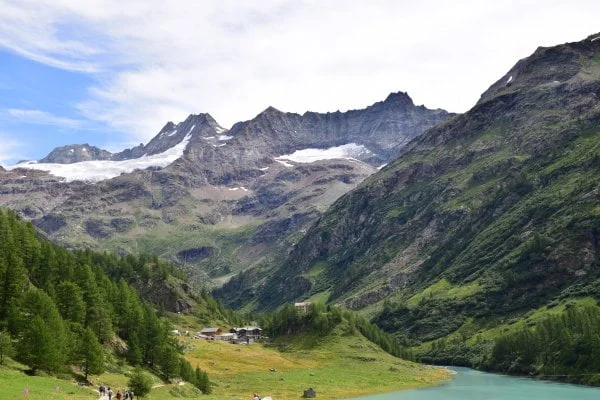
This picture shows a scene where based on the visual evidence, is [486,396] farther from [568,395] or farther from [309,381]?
[309,381]

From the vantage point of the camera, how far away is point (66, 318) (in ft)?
309

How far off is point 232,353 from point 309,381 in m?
36.3

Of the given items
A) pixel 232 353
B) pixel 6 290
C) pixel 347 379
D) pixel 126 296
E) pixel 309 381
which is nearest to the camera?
pixel 6 290

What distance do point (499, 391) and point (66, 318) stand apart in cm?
9764

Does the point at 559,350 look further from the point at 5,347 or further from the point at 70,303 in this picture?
the point at 5,347

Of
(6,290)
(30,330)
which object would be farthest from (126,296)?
(30,330)

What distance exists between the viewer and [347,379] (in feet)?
480

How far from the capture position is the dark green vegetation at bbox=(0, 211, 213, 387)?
238 feet

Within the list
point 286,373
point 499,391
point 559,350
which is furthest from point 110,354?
point 559,350

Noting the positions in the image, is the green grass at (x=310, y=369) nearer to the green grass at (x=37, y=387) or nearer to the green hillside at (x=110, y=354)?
the green hillside at (x=110, y=354)

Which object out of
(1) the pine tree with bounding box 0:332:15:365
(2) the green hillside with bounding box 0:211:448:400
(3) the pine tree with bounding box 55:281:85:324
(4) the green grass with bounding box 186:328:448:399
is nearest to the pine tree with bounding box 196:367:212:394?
(2) the green hillside with bounding box 0:211:448:400

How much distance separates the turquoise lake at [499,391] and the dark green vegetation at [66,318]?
4608 cm

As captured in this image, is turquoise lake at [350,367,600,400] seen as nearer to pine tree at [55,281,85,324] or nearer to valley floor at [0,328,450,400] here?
valley floor at [0,328,450,400]

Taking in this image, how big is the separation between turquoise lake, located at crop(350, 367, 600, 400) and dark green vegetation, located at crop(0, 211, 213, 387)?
46.1m
